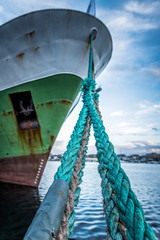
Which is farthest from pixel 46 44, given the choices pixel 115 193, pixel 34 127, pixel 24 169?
pixel 115 193

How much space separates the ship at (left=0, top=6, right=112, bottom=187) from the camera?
161 inches

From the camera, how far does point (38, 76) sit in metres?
4.60

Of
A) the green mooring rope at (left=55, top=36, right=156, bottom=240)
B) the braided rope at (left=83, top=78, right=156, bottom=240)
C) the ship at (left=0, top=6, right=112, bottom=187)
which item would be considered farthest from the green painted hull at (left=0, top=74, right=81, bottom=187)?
the braided rope at (left=83, top=78, right=156, bottom=240)

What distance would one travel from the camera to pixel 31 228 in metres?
0.60

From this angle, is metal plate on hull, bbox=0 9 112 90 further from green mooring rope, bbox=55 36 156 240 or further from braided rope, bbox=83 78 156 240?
braided rope, bbox=83 78 156 240

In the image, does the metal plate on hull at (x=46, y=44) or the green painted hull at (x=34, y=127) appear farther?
the green painted hull at (x=34, y=127)

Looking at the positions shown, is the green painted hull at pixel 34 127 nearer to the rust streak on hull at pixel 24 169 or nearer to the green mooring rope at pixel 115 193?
the rust streak on hull at pixel 24 169

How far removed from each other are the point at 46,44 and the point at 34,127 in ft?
8.02

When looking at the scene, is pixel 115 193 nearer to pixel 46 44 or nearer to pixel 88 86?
pixel 88 86

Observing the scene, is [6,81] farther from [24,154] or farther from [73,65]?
[24,154]

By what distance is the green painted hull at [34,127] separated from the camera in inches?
187

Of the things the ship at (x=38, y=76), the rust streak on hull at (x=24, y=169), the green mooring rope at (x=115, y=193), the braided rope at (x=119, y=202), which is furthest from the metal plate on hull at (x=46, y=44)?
the braided rope at (x=119, y=202)

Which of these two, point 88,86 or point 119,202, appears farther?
point 88,86

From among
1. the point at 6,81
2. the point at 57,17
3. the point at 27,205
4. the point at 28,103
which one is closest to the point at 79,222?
the point at 27,205
